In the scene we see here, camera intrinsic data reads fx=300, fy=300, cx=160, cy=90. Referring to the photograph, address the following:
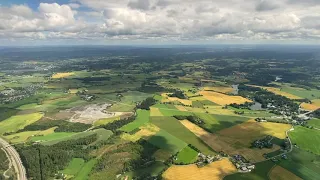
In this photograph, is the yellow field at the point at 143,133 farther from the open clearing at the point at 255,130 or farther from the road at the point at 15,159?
the road at the point at 15,159

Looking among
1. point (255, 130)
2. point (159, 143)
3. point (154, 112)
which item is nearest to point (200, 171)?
point (159, 143)

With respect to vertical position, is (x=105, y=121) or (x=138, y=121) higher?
(x=138, y=121)

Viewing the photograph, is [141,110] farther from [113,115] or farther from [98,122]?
[98,122]

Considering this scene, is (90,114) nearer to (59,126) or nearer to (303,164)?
(59,126)

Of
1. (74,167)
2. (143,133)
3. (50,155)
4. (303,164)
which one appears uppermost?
(143,133)

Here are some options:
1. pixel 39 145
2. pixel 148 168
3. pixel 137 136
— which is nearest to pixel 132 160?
pixel 148 168

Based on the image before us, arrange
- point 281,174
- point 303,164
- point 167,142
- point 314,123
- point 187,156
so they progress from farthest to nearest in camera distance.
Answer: point 314,123
point 167,142
point 187,156
point 303,164
point 281,174

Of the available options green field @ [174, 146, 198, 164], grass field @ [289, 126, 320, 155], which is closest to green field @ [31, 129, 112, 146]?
green field @ [174, 146, 198, 164]

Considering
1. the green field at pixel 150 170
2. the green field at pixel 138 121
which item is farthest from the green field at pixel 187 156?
the green field at pixel 138 121
